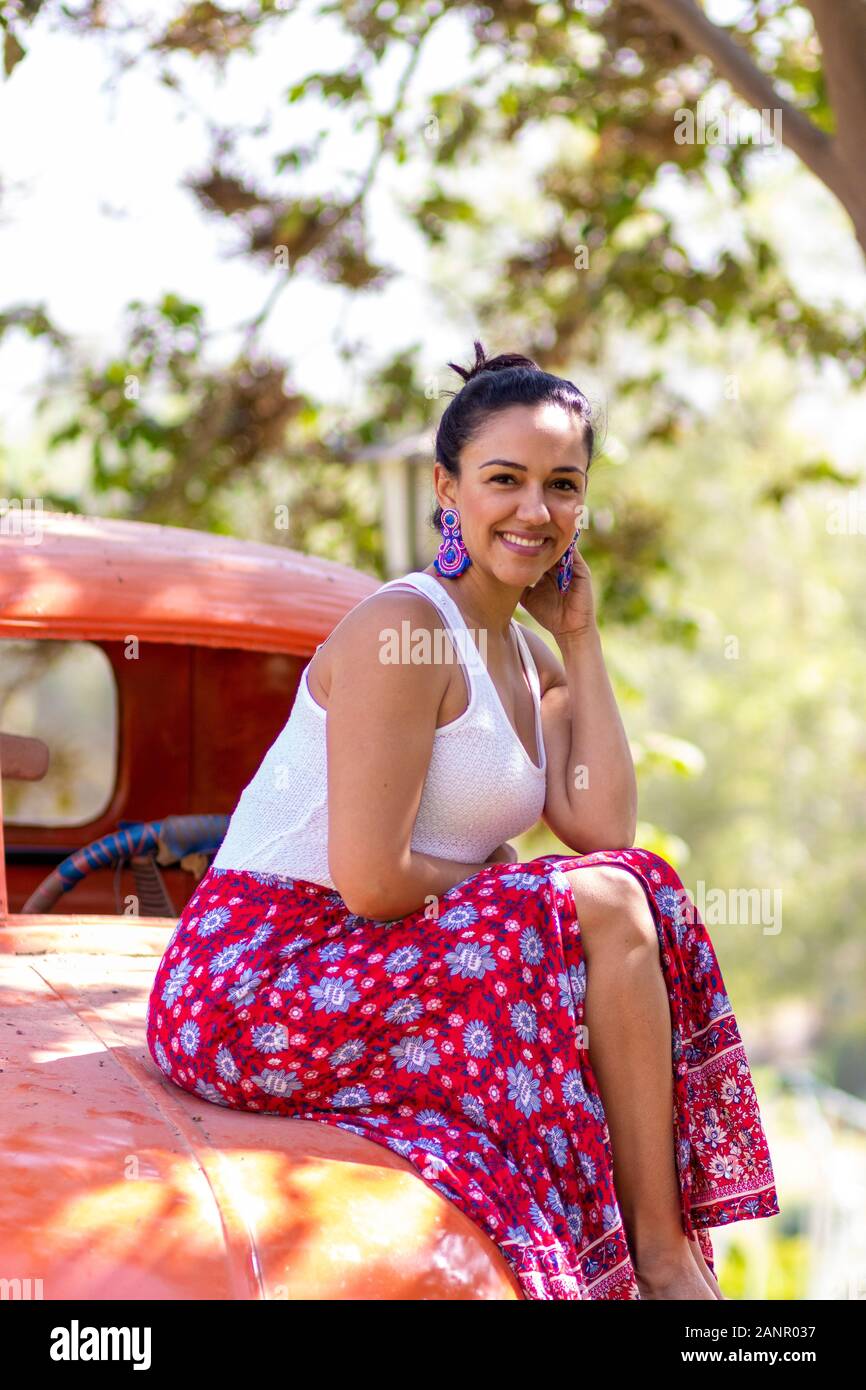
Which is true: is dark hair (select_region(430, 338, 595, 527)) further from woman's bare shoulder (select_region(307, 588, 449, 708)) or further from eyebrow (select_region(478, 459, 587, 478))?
woman's bare shoulder (select_region(307, 588, 449, 708))

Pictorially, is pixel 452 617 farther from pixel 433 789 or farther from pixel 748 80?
pixel 748 80

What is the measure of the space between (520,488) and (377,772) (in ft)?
2.20

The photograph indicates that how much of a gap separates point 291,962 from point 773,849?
2384 cm

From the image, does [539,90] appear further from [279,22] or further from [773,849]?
[773,849]

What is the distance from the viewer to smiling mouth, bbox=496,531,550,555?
3.12 m

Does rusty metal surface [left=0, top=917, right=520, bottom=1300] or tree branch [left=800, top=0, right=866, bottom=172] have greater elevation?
tree branch [left=800, top=0, right=866, bottom=172]

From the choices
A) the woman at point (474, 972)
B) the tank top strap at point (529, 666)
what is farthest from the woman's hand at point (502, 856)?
the tank top strap at point (529, 666)

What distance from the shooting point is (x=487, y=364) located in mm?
3346

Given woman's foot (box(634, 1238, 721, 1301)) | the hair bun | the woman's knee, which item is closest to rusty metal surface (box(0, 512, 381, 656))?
the hair bun

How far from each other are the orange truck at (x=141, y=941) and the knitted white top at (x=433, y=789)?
1.51ft

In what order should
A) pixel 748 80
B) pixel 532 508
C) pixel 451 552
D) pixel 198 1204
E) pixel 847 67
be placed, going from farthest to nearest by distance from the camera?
pixel 748 80 < pixel 847 67 < pixel 451 552 < pixel 532 508 < pixel 198 1204

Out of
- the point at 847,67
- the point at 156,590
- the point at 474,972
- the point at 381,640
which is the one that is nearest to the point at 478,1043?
the point at 474,972

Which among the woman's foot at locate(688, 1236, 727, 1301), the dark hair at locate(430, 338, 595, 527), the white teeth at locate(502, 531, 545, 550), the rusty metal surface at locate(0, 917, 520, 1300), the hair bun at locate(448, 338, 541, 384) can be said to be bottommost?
the woman's foot at locate(688, 1236, 727, 1301)

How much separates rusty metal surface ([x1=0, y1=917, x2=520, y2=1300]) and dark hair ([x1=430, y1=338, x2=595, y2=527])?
1275 mm
